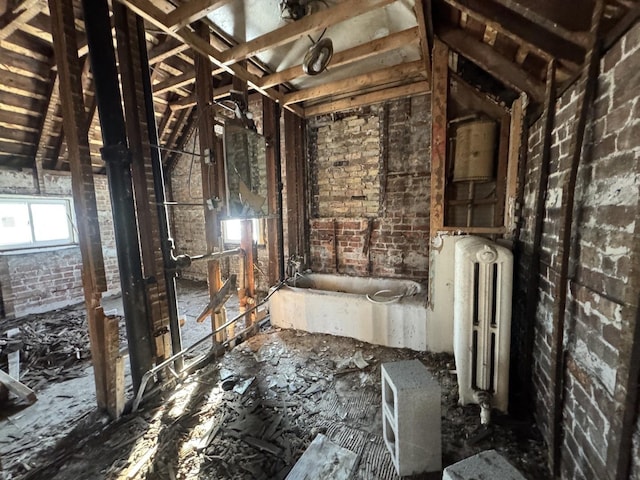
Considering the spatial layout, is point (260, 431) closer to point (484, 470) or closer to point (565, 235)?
point (484, 470)

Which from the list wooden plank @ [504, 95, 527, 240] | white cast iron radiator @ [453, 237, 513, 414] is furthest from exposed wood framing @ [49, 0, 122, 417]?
wooden plank @ [504, 95, 527, 240]

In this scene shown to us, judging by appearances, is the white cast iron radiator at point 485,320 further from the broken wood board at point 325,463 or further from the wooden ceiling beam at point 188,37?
the wooden ceiling beam at point 188,37

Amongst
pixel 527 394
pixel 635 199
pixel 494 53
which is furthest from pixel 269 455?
pixel 494 53

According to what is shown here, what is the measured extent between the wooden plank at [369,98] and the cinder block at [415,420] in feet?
10.5

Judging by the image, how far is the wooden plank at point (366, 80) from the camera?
2769 millimetres

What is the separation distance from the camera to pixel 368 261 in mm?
3879

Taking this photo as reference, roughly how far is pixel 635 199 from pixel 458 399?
169 cm

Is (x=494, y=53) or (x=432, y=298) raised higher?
(x=494, y=53)

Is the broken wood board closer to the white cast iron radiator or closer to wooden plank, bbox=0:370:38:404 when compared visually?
the white cast iron radiator

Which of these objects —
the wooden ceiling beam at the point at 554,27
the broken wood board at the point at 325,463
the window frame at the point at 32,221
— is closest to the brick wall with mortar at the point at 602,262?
the wooden ceiling beam at the point at 554,27

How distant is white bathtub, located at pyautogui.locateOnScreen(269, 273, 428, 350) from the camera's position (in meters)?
2.67

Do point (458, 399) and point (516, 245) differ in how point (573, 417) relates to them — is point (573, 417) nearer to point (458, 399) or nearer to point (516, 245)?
point (458, 399)

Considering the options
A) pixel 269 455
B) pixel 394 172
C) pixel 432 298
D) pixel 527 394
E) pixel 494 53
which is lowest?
pixel 269 455

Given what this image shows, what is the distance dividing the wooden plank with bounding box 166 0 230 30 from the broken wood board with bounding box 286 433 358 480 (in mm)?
2930
